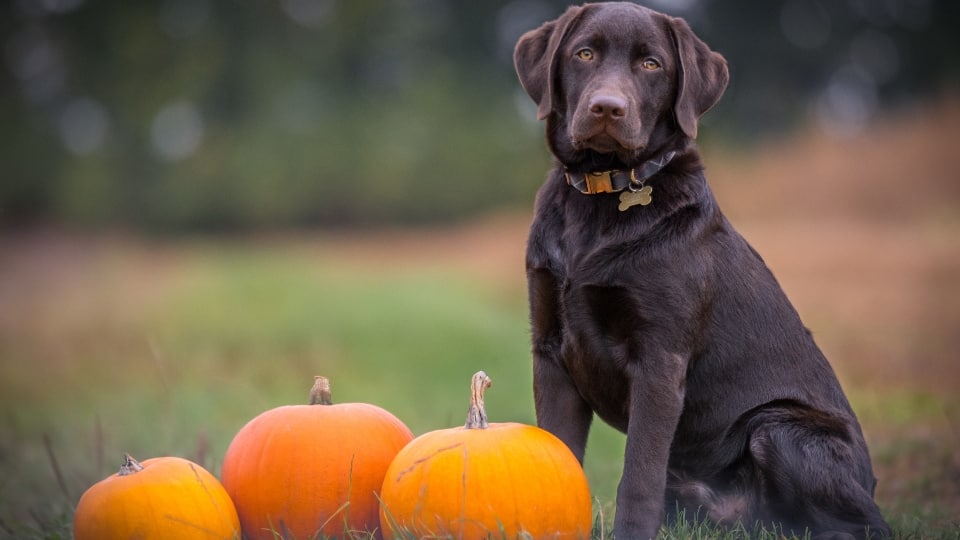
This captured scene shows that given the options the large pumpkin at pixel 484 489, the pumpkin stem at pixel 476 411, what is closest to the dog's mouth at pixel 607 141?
the pumpkin stem at pixel 476 411

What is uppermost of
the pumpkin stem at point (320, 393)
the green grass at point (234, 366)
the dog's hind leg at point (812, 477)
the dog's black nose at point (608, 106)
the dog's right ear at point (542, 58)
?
the dog's right ear at point (542, 58)

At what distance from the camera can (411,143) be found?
22.2 metres

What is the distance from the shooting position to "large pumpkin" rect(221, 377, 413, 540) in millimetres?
3113

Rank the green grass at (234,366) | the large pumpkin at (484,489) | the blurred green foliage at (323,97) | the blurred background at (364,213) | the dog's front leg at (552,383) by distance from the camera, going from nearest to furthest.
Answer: the large pumpkin at (484,489) < the dog's front leg at (552,383) < the green grass at (234,366) < the blurred background at (364,213) < the blurred green foliage at (323,97)

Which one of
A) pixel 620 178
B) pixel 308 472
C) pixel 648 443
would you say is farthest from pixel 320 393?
pixel 620 178

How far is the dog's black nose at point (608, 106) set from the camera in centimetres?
299

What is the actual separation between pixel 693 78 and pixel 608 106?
1.40 feet

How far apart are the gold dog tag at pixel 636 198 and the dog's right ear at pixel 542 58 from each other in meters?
0.40

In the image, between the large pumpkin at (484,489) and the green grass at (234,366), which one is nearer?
the large pumpkin at (484,489)

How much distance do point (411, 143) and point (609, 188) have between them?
19291 mm

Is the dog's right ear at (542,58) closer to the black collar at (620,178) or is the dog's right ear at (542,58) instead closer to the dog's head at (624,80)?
the dog's head at (624,80)

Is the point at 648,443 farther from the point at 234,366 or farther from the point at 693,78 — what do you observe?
the point at 234,366

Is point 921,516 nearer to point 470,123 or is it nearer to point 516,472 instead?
point 516,472

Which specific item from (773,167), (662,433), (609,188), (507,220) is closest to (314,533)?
(662,433)
